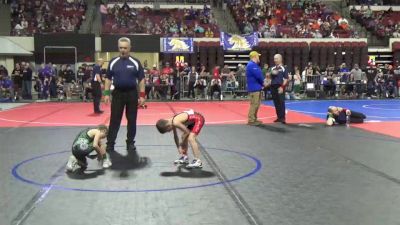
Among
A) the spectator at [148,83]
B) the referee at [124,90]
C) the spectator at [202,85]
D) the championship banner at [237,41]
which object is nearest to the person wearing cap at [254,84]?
the referee at [124,90]

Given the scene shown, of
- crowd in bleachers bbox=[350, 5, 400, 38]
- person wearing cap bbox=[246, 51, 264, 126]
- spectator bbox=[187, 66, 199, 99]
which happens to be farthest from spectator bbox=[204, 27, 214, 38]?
person wearing cap bbox=[246, 51, 264, 126]

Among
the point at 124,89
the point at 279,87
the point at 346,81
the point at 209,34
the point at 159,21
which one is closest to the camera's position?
the point at 124,89

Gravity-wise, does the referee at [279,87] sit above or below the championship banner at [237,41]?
below

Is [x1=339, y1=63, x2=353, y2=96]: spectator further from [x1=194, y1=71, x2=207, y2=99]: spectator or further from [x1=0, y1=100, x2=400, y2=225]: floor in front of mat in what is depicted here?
[x1=0, y1=100, x2=400, y2=225]: floor in front of mat

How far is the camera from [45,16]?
28.1m

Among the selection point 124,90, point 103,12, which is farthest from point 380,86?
point 124,90

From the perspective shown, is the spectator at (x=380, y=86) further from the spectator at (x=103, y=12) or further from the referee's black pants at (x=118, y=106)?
the referee's black pants at (x=118, y=106)

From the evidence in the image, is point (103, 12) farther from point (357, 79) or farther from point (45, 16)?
point (357, 79)

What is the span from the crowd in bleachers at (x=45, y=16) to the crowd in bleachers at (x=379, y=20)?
1730 centimetres

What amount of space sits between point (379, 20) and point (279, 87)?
22505 millimetres

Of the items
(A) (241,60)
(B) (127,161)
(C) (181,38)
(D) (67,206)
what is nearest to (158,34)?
(C) (181,38)

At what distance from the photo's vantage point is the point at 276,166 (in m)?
6.92

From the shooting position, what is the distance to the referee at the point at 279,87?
12422 millimetres

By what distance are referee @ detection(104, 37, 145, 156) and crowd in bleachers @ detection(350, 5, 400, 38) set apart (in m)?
25.7
